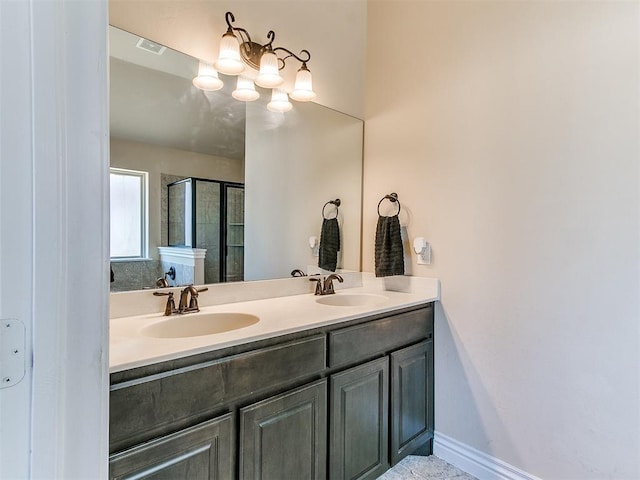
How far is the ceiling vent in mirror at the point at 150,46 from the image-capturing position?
143cm

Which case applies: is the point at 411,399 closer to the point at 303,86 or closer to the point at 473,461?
the point at 473,461

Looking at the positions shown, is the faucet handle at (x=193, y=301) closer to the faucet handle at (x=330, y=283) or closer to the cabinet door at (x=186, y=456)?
the cabinet door at (x=186, y=456)

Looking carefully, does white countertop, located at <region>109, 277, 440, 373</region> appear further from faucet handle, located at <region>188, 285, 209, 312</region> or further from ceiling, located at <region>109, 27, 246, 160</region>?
ceiling, located at <region>109, 27, 246, 160</region>

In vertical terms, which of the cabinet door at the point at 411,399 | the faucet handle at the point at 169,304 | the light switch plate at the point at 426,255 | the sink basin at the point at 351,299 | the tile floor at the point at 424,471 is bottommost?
the tile floor at the point at 424,471

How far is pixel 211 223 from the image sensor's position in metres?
1.70

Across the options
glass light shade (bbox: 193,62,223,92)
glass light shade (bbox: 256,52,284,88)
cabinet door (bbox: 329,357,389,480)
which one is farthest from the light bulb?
cabinet door (bbox: 329,357,389,480)

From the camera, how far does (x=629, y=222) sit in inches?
52.3

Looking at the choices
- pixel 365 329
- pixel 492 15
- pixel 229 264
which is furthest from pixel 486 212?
pixel 229 264

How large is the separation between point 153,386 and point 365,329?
901 millimetres

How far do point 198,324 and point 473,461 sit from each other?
155 centimetres

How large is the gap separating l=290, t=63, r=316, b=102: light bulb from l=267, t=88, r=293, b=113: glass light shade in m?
0.05

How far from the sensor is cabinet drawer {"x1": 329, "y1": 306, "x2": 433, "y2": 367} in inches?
56.2

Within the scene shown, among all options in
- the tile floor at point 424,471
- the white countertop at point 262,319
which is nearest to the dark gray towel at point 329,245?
the white countertop at point 262,319

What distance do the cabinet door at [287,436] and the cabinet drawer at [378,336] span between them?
0.15 meters
